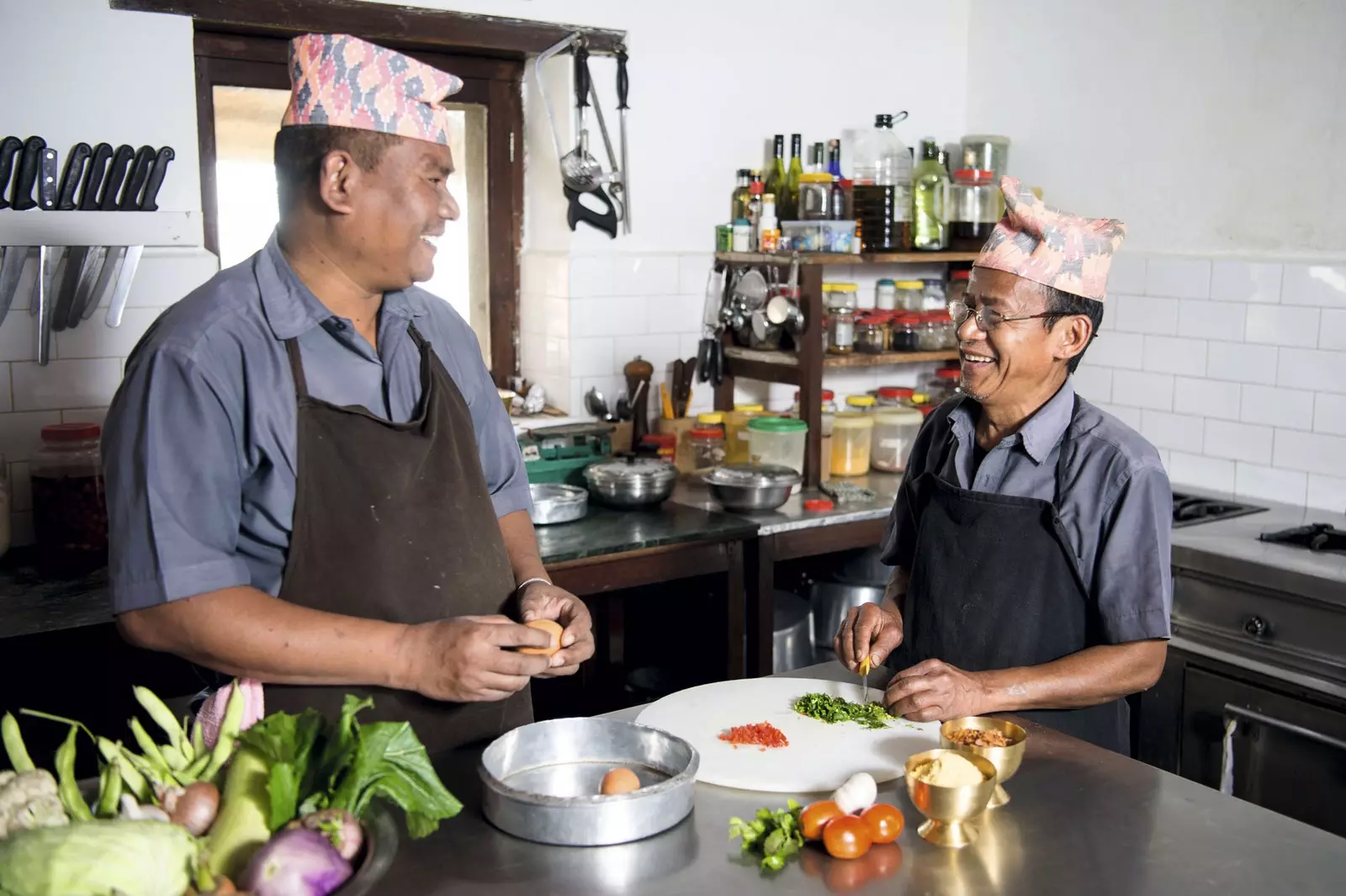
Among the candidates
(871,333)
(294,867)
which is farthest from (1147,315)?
(294,867)

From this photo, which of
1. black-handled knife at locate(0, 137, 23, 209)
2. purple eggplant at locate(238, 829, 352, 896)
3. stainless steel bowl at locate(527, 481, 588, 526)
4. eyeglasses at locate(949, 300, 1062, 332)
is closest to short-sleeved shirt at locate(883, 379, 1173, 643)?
eyeglasses at locate(949, 300, 1062, 332)

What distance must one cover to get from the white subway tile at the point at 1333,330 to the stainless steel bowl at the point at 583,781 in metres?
3.28

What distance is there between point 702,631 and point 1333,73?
9.29ft

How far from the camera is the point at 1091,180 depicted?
5.20 m

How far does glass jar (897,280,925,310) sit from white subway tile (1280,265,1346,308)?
142 cm

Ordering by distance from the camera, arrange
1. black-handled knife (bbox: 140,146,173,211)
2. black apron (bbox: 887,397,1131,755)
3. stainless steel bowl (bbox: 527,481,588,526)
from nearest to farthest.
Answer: black apron (bbox: 887,397,1131,755) → black-handled knife (bbox: 140,146,173,211) → stainless steel bowl (bbox: 527,481,588,526)

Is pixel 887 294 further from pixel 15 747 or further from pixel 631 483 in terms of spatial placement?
pixel 15 747

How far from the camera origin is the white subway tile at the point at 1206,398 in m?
4.75

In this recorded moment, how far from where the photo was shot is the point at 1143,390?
16.6ft

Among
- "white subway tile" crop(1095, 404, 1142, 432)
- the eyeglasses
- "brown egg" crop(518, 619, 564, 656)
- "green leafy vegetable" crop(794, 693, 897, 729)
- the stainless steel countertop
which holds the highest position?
the eyeglasses

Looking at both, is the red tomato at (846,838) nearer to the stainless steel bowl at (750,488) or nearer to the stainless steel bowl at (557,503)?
the stainless steel bowl at (557,503)

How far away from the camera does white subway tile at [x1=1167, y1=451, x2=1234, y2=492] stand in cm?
480

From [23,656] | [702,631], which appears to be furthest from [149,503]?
[702,631]

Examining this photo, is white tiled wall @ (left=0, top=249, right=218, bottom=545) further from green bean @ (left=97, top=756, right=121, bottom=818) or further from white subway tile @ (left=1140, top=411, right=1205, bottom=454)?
white subway tile @ (left=1140, top=411, right=1205, bottom=454)
